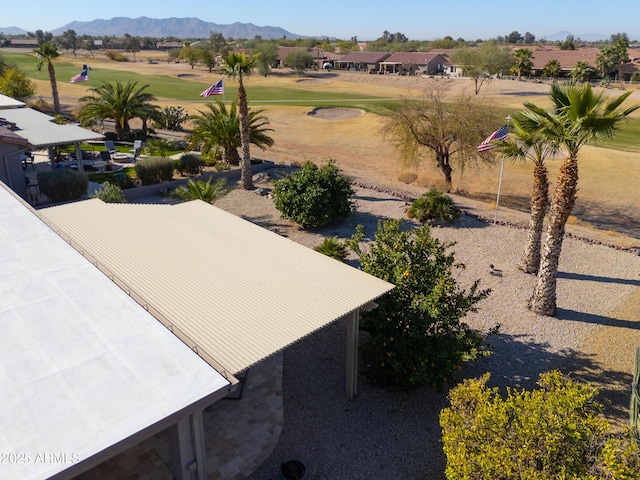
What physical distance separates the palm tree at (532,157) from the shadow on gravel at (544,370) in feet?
14.0

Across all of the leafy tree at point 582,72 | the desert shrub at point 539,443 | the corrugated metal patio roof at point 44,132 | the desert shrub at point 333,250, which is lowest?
the desert shrub at point 333,250

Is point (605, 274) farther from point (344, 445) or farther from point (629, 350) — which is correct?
point (344, 445)

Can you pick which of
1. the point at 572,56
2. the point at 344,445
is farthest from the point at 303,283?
the point at 572,56

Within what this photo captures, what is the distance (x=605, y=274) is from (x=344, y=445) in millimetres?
12319

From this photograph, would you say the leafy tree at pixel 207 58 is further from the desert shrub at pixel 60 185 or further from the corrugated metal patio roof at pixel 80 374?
the corrugated metal patio roof at pixel 80 374

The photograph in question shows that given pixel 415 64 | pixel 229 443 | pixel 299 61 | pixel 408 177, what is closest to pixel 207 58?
pixel 299 61

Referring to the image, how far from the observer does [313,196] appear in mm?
19828

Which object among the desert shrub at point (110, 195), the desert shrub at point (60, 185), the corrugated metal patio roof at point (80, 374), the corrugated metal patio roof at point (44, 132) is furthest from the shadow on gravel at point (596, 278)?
the corrugated metal patio roof at point (44, 132)

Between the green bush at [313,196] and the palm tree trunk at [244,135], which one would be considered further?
the palm tree trunk at [244,135]

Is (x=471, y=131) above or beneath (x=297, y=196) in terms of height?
above

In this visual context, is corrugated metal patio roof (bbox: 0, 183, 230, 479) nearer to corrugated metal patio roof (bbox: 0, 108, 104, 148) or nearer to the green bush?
the green bush

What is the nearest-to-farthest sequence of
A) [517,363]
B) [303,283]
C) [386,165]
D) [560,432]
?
[560,432]
[303,283]
[517,363]
[386,165]

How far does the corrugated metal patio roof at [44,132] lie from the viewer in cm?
2342

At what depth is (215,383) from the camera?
6.97m
